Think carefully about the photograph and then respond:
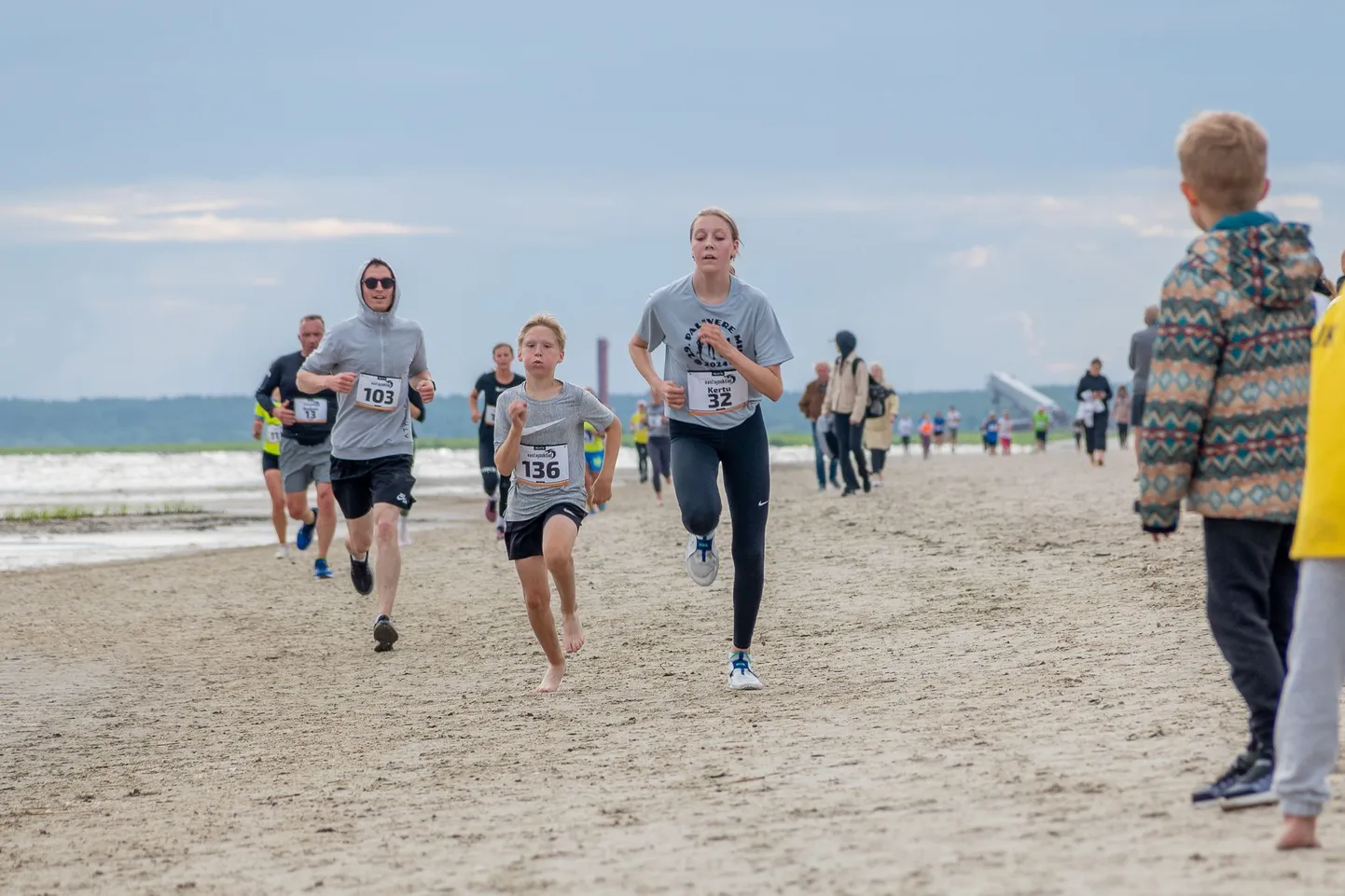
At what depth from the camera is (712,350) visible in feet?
24.2

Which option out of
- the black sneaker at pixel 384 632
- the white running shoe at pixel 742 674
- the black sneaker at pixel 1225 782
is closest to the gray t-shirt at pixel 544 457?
the white running shoe at pixel 742 674

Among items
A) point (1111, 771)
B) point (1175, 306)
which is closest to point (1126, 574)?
point (1111, 771)

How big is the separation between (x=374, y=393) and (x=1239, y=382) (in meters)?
6.26

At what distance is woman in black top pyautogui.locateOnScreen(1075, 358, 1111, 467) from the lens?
28.5 metres

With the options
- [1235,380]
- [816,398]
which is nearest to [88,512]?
[816,398]

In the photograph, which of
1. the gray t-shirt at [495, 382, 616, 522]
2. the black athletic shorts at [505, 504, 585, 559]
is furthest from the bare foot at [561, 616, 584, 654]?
the gray t-shirt at [495, 382, 616, 522]

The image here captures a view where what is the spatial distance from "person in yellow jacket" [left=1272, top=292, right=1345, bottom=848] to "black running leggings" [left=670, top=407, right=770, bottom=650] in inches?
139

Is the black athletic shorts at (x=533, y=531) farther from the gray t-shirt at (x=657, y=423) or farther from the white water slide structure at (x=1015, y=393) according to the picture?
the white water slide structure at (x=1015, y=393)

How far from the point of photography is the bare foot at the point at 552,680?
7.95 meters

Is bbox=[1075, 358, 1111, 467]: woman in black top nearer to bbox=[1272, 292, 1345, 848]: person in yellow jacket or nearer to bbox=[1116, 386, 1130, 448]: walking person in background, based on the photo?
bbox=[1116, 386, 1130, 448]: walking person in background

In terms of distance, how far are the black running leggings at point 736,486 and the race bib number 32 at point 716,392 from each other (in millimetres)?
95

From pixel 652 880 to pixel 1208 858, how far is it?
142cm

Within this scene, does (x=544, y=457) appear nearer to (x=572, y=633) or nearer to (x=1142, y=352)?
(x=572, y=633)

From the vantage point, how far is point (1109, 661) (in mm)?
7469
